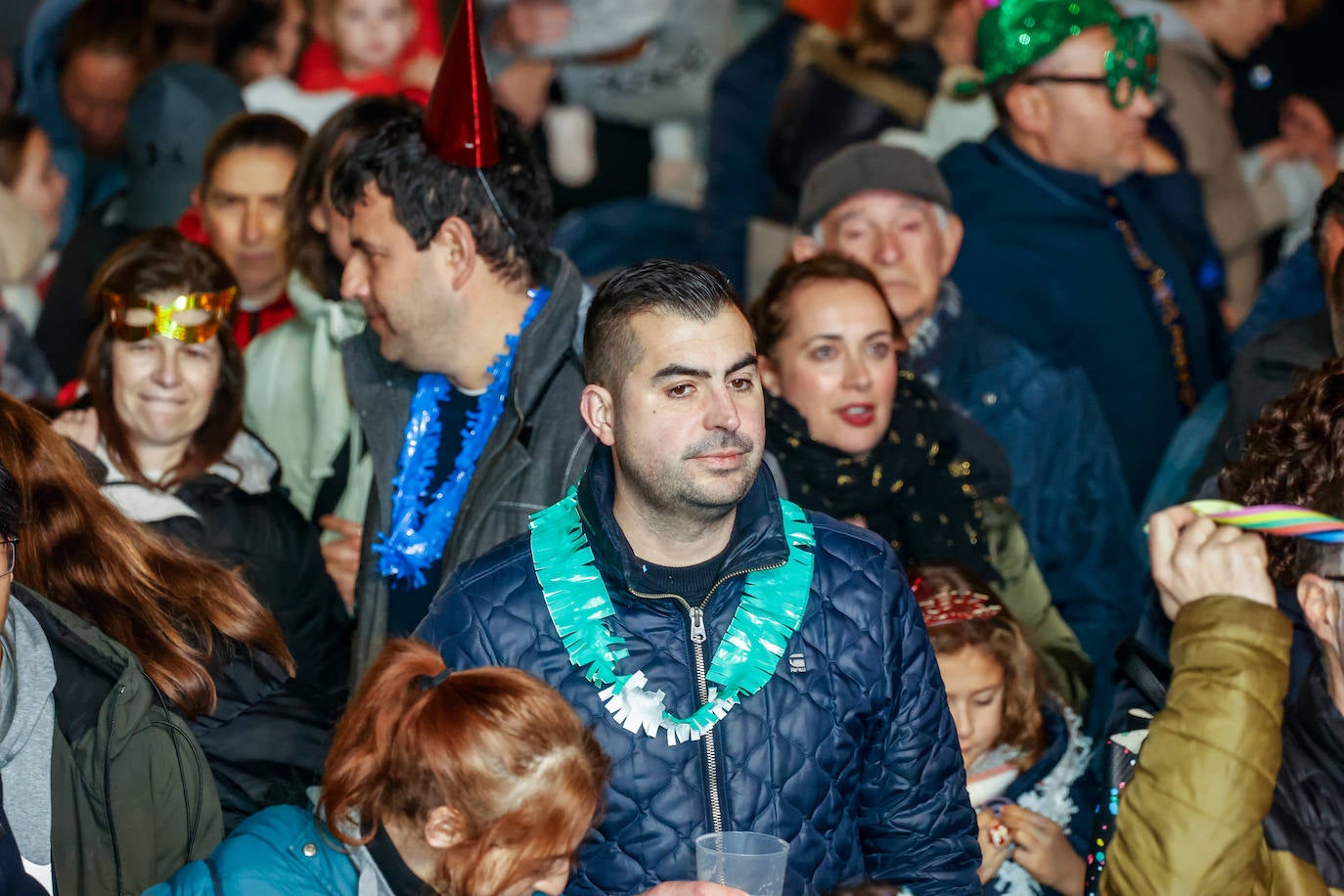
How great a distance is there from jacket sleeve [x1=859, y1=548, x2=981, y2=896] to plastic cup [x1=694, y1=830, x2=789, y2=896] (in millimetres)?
305

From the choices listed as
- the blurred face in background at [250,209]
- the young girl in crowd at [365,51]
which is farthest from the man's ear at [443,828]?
the young girl in crowd at [365,51]

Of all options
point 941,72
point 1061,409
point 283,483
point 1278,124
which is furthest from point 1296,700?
point 1278,124

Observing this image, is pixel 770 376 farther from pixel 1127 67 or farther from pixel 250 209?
pixel 250 209

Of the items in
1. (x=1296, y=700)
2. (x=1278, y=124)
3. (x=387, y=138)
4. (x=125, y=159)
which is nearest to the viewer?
(x=1296, y=700)

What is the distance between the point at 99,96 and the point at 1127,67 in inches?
148

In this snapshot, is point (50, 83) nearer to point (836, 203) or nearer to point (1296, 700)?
point (836, 203)

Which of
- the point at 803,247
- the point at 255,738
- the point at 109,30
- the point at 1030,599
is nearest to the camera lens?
the point at 255,738

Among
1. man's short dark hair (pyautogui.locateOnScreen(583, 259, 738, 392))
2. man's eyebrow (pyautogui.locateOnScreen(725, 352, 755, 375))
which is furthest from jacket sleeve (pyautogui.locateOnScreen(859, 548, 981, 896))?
man's short dark hair (pyautogui.locateOnScreen(583, 259, 738, 392))

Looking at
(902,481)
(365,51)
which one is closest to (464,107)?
(902,481)

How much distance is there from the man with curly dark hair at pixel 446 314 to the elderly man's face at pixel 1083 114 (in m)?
1.94

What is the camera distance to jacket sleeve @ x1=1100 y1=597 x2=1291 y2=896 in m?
2.53

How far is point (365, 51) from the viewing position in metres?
6.02

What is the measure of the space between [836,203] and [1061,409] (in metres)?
0.86

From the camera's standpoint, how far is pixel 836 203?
15.3 ft
